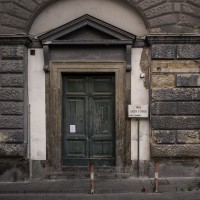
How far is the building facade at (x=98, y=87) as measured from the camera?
9.37 meters

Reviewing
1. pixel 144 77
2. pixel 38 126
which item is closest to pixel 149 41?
pixel 144 77

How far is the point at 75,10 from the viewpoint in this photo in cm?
973

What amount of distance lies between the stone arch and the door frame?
1.31 m

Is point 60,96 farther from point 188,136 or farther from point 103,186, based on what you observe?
point 188,136

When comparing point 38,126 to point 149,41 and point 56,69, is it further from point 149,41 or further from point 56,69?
point 149,41

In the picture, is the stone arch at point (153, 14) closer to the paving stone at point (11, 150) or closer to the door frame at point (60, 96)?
the door frame at point (60, 96)

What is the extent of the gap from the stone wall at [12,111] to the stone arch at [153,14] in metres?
0.52

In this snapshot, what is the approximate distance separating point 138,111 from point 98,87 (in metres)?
1.32

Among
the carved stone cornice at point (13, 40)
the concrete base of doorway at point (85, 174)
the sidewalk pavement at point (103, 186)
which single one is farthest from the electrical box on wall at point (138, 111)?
the carved stone cornice at point (13, 40)

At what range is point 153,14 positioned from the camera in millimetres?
9359

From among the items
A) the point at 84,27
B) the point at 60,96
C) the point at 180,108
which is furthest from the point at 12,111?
the point at 180,108

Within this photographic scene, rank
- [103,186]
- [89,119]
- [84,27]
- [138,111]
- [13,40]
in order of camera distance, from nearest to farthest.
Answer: [103,186] → [13,40] → [138,111] → [84,27] → [89,119]

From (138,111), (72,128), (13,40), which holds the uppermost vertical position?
(13,40)

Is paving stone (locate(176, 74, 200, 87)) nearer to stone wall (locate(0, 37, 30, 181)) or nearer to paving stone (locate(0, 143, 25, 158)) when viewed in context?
stone wall (locate(0, 37, 30, 181))
